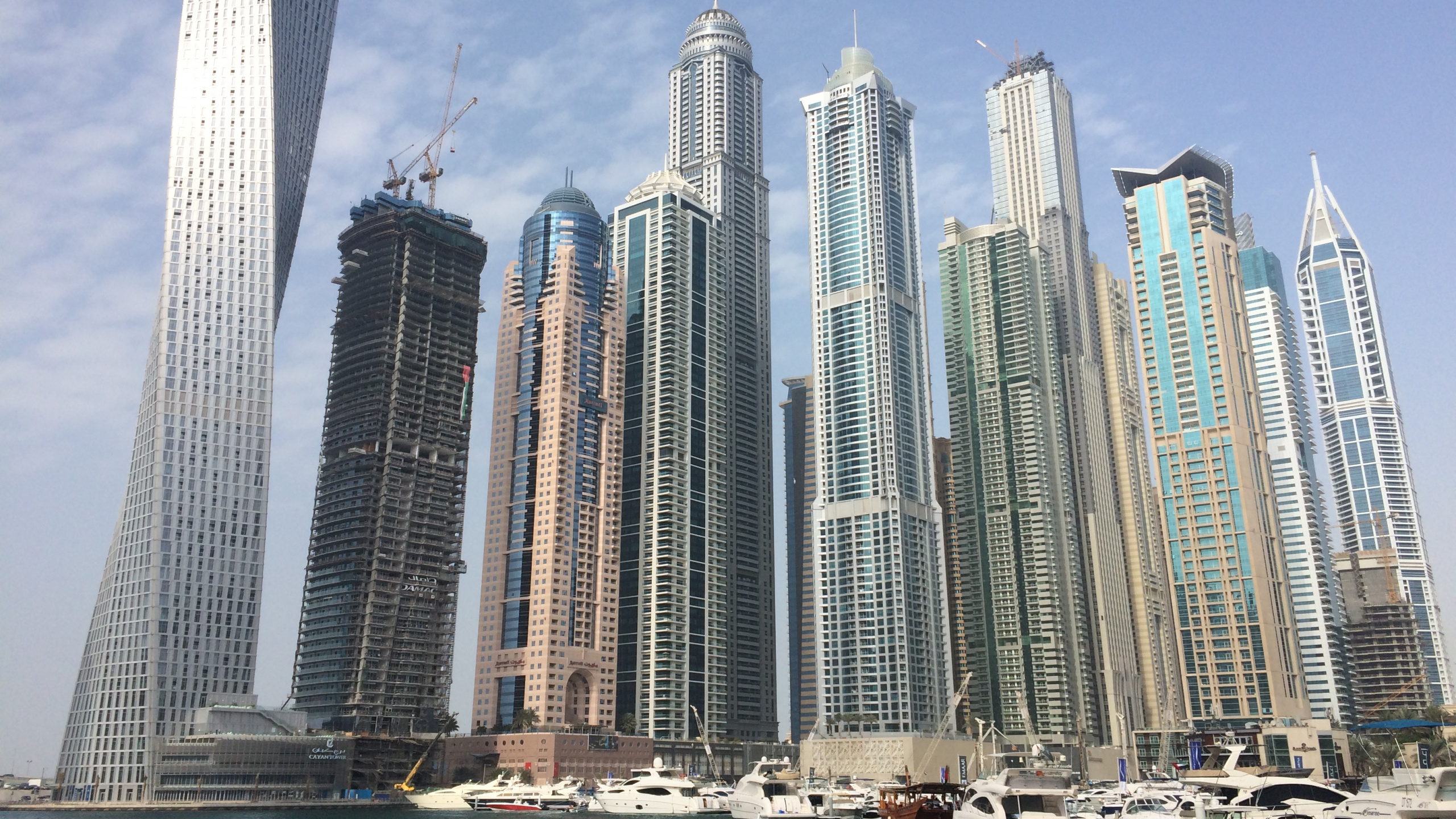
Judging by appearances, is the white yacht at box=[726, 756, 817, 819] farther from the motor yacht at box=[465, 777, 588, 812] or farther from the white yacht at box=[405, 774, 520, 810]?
the white yacht at box=[405, 774, 520, 810]

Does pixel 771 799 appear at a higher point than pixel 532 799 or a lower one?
higher

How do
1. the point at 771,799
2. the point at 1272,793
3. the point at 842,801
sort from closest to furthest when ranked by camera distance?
the point at 1272,793 < the point at 771,799 < the point at 842,801

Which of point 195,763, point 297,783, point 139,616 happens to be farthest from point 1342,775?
point 139,616

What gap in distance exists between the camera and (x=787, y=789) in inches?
4540

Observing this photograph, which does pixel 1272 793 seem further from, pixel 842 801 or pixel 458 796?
pixel 458 796

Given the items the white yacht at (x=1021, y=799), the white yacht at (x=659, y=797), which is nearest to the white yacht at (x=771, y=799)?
the white yacht at (x=659, y=797)

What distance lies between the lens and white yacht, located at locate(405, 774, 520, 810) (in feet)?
607

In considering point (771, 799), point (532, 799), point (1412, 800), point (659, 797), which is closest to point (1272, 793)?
point (1412, 800)

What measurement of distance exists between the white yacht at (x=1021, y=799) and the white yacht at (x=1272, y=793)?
11.7 m

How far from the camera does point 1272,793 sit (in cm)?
7306

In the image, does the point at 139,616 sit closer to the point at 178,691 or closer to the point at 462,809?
the point at 178,691

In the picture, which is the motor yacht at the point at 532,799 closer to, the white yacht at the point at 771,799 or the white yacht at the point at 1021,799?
the white yacht at the point at 771,799

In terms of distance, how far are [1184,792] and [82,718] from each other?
564ft

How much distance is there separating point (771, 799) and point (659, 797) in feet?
141
